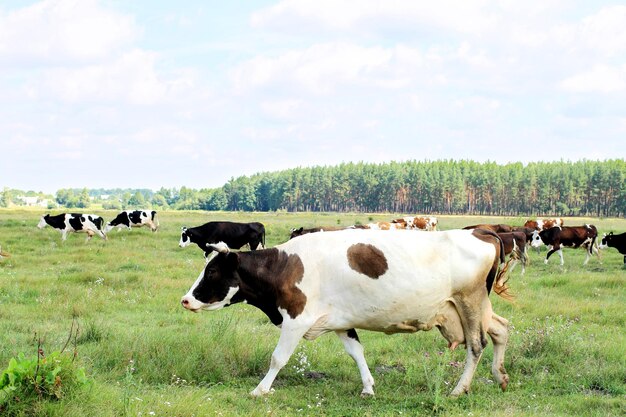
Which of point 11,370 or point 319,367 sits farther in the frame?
point 319,367

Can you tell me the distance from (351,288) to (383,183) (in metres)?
123

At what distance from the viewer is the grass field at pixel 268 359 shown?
6.79 metres

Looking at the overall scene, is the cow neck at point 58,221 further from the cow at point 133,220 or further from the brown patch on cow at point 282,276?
the brown patch on cow at point 282,276

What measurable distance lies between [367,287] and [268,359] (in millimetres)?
2091

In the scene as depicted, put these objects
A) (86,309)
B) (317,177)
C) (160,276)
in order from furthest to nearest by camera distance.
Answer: (317,177)
(160,276)
(86,309)

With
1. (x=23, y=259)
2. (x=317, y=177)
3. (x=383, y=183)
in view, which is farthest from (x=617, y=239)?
(x=317, y=177)

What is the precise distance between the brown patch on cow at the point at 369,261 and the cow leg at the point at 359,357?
38.4 inches

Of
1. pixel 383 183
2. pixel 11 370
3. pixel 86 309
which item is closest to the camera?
pixel 11 370

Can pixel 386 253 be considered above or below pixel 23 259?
above

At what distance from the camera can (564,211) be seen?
4471 inches

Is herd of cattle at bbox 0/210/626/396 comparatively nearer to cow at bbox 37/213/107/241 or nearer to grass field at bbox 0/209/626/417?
grass field at bbox 0/209/626/417

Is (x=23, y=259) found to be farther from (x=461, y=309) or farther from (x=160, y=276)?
(x=461, y=309)

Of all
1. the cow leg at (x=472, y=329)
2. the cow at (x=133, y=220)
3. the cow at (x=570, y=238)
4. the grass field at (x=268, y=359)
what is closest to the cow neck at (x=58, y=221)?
the cow at (x=133, y=220)

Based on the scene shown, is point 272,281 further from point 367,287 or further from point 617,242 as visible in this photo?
point 617,242
